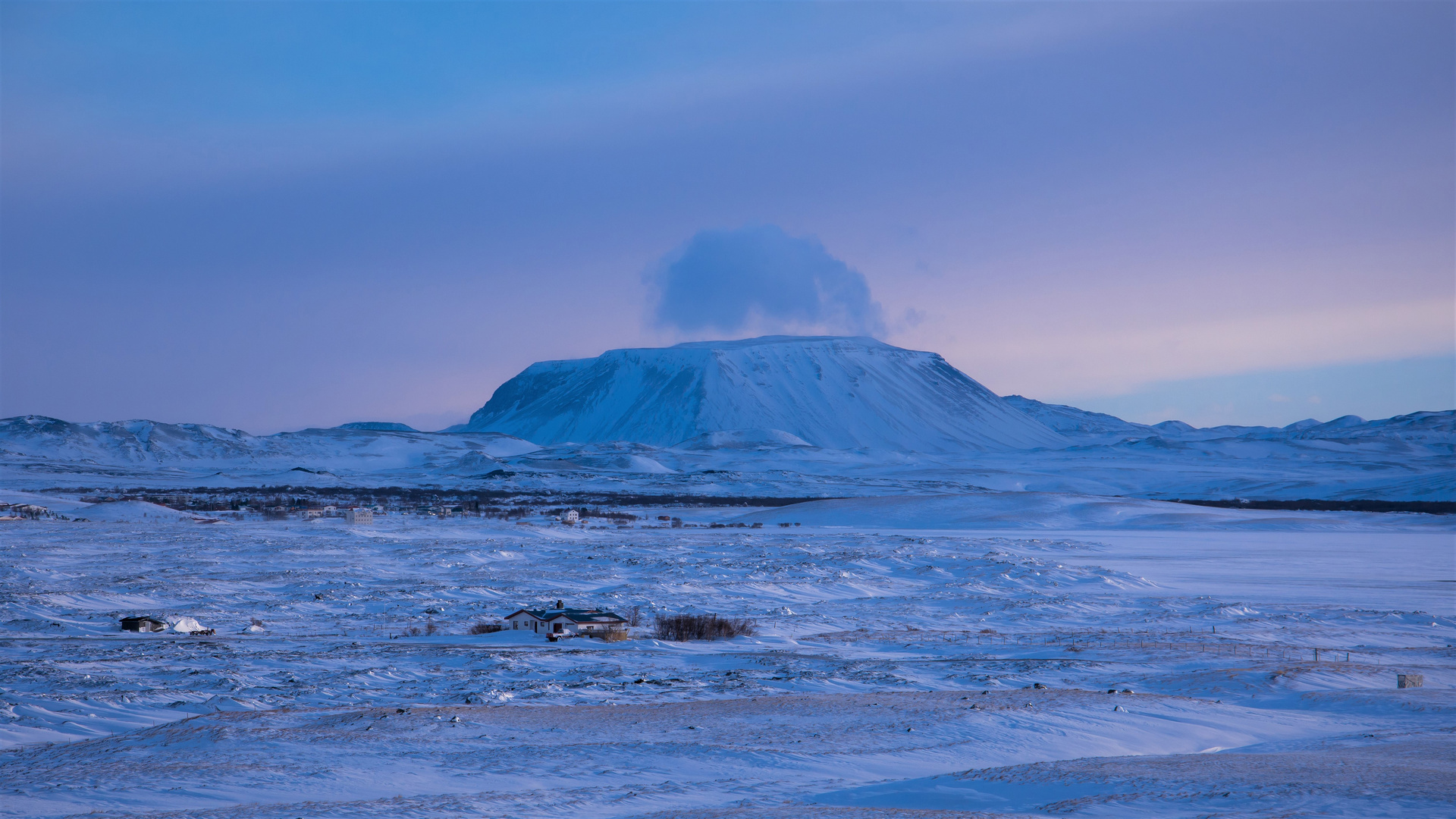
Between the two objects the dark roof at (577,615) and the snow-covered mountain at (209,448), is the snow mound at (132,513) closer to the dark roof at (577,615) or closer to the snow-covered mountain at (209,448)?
the dark roof at (577,615)

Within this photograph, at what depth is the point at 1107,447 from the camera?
14575cm

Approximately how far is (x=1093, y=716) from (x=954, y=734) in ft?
6.90

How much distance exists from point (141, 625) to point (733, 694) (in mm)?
11679

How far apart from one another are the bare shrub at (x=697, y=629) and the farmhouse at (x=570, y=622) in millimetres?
797

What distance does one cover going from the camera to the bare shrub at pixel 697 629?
20.9 meters

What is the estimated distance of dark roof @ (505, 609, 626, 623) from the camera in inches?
806

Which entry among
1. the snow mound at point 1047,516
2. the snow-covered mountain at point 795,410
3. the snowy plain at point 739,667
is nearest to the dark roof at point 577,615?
the snowy plain at point 739,667

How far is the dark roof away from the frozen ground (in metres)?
0.67

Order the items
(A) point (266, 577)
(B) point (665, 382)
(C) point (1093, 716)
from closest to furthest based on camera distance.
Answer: (C) point (1093, 716) < (A) point (266, 577) < (B) point (665, 382)

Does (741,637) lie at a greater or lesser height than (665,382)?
lesser

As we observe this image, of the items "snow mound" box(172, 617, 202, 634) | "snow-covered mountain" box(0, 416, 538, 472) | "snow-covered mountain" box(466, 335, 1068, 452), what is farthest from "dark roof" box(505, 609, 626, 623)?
"snow-covered mountain" box(466, 335, 1068, 452)

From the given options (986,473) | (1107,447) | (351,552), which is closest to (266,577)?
(351,552)

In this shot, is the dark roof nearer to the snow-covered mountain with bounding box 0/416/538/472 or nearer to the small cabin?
the small cabin

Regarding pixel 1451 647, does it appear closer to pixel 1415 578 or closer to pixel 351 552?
pixel 1415 578
